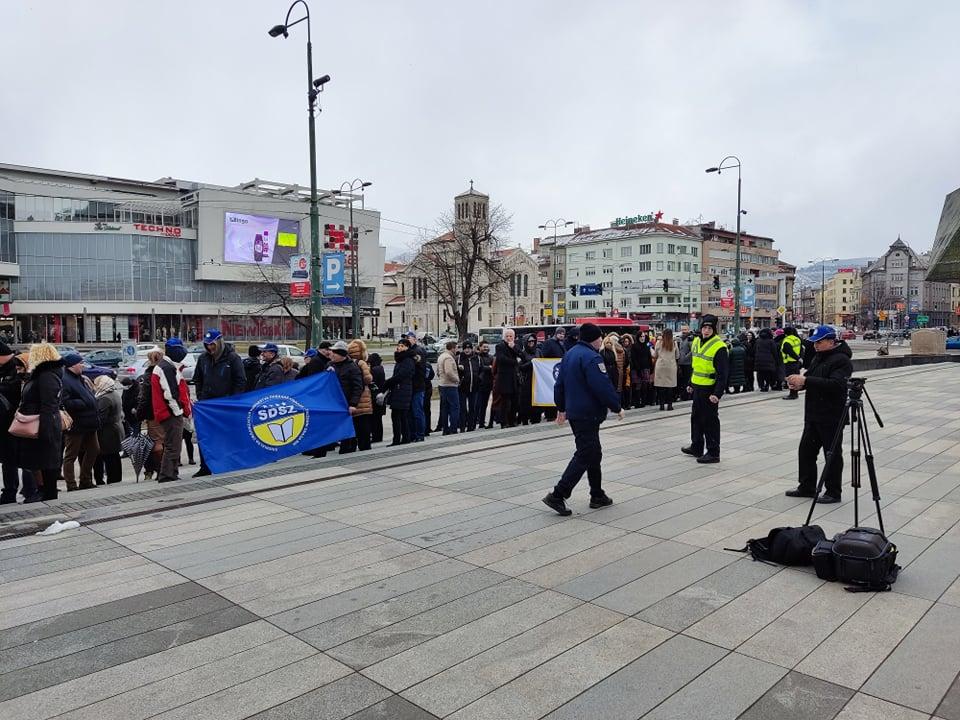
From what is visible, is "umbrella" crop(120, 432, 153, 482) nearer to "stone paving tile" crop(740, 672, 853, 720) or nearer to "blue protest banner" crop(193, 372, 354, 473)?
"blue protest banner" crop(193, 372, 354, 473)

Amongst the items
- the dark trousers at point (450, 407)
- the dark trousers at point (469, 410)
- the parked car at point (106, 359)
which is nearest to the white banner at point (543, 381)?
the dark trousers at point (469, 410)

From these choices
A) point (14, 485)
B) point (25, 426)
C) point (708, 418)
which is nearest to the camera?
point (25, 426)

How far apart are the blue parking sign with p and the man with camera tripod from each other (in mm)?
15075

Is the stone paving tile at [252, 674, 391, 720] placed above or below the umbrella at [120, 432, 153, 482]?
below

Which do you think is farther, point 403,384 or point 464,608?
point 403,384

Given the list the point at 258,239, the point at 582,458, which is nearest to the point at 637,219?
the point at 258,239

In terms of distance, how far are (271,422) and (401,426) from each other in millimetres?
2444

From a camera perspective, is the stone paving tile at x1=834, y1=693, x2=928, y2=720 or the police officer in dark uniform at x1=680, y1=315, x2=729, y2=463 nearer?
the stone paving tile at x1=834, y1=693, x2=928, y2=720

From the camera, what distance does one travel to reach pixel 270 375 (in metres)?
10.8

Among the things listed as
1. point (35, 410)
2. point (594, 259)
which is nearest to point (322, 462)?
point (35, 410)

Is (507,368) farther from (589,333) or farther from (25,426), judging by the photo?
(25,426)

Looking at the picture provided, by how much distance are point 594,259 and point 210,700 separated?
108764mm

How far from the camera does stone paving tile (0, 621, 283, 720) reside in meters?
3.56

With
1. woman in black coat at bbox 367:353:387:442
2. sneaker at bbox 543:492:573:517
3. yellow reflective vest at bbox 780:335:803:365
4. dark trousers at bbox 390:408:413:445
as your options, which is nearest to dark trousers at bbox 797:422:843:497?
sneaker at bbox 543:492:573:517
